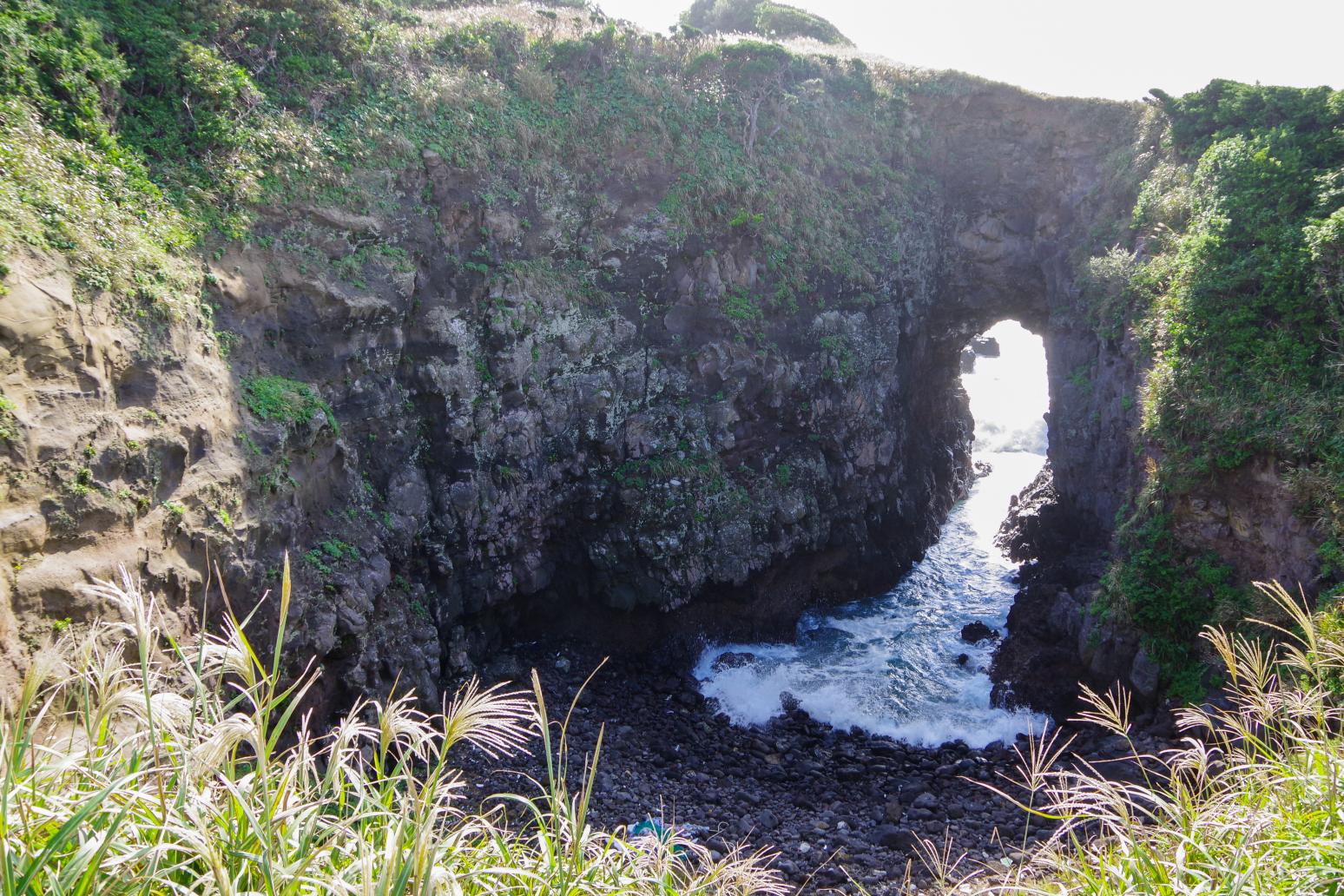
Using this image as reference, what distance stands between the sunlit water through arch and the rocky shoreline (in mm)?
458

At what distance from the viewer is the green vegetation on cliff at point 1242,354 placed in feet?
34.1

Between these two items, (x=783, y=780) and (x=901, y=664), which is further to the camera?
(x=901, y=664)

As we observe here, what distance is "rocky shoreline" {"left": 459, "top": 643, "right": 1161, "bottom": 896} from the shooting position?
9.92 m

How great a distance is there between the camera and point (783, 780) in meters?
11.7

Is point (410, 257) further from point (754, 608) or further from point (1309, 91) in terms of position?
point (1309, 91)

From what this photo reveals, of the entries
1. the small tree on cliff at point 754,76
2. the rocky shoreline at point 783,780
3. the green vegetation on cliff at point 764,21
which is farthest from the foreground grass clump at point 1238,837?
the green vegetation on cliff at point 764,21

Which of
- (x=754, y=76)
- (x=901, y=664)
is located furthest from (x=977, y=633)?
(x=754, y=76)

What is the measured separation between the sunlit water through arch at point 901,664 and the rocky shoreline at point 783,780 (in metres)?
0.46

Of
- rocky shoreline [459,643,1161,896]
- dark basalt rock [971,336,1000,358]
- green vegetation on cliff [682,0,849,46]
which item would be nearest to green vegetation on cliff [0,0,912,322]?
rocky shoreline [459,643,1161,896]

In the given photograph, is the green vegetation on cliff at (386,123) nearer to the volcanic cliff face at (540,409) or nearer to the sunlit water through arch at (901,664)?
the volcanic cliff face at (540,409)

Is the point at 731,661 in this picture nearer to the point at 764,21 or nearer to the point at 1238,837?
the point at 1238,837

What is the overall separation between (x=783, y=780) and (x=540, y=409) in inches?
298

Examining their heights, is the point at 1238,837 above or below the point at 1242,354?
below

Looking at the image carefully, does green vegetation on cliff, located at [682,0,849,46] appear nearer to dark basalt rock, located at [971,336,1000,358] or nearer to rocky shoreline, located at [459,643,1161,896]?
dark basalt rock, located at [971,336,1000,358]
